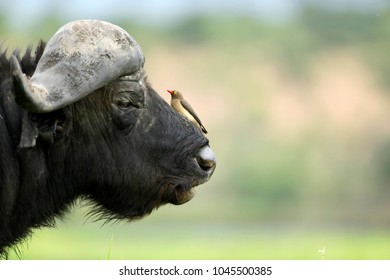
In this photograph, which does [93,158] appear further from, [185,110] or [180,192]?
[185,110]

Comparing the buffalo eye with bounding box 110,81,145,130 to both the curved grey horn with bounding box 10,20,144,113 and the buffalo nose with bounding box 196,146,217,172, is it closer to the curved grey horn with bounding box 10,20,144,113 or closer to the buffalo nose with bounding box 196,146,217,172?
the curved grey horn with bounding box 10,20,144,113

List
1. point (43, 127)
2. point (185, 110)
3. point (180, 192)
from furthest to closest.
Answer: point (185, 110) < point (180, 192) < point (43, 127)

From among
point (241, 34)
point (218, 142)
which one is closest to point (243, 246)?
point (218, 142)

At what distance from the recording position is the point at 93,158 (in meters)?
8.23

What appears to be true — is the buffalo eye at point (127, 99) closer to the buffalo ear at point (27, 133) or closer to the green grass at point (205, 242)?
the buffalo ear at point (27, 133)

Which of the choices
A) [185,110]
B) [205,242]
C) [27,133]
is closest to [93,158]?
[27,133]

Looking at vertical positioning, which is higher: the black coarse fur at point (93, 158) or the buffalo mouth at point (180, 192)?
the black coarse fur at point (93, 158)

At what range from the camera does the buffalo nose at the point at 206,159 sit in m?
8.45

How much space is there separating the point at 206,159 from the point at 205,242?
1058 inches

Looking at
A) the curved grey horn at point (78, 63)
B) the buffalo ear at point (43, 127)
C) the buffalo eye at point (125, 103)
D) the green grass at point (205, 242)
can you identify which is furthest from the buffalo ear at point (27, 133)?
the green grass at point (205, 242)

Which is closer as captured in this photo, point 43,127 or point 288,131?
point 43,127

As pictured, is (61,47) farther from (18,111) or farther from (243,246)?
(243,246)

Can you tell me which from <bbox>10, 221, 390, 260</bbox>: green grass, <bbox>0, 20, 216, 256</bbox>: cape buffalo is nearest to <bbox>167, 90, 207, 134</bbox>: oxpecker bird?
<bbox>0, 20, 216, 256</bbox>: cape buffalo

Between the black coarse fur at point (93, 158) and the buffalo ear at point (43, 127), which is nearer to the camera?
the buffalo ear at point (43, 127)
